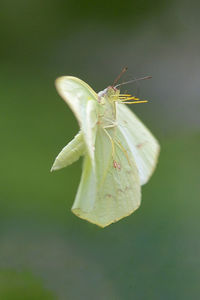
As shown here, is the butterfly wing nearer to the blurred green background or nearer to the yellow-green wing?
the yellow-green wing

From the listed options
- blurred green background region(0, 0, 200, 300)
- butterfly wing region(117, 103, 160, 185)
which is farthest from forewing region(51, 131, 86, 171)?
blurred green background region(0, 0, 200, 300)

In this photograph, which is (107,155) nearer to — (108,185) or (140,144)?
(108,185)

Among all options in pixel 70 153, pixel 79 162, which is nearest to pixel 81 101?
pixel 70 153

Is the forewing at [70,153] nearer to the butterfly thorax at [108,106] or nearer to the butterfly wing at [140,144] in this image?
the butterfly thorax at [108,106]

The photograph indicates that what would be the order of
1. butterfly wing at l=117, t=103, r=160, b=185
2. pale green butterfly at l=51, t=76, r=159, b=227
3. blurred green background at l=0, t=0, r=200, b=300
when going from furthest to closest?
1. blurred green background at l=0, t=0, r=200, b=300
2. butterfly wing at l=117, t=103, r=160, b=185
3. pale green butterfly at l=51, t=76, r=159, b=227

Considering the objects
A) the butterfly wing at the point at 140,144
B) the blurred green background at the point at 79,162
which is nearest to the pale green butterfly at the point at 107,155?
the butterfly wing at the point at 140,144

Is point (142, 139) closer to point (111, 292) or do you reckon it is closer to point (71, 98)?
point (71, 98)
